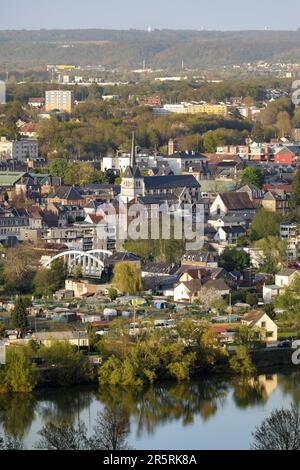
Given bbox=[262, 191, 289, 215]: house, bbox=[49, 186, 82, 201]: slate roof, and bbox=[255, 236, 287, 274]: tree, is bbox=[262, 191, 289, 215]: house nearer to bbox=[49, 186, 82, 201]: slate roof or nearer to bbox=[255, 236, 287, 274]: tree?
bbox=[49, 186, 82, 201]: slate roof

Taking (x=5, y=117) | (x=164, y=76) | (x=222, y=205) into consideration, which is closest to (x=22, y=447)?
(x=222, y=205)

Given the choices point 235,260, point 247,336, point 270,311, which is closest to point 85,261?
point 235,260

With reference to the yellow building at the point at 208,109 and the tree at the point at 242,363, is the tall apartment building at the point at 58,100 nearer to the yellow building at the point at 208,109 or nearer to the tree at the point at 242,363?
the yellow building at the point at 208,109

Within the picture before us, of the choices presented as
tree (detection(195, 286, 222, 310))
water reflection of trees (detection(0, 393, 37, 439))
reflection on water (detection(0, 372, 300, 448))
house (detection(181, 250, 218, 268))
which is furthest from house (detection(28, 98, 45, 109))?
water reflection of trees (detection(0, 393, 37, 439))

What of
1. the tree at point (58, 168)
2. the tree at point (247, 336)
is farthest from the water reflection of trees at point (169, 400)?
the tree at point (58, 168)

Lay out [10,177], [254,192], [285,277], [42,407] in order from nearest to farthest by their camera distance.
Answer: [42,407]
[285,277]
[254,192]
[10,177]

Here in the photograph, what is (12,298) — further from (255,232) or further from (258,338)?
(255,232)

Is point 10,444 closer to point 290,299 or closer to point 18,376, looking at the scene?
point 18,376
